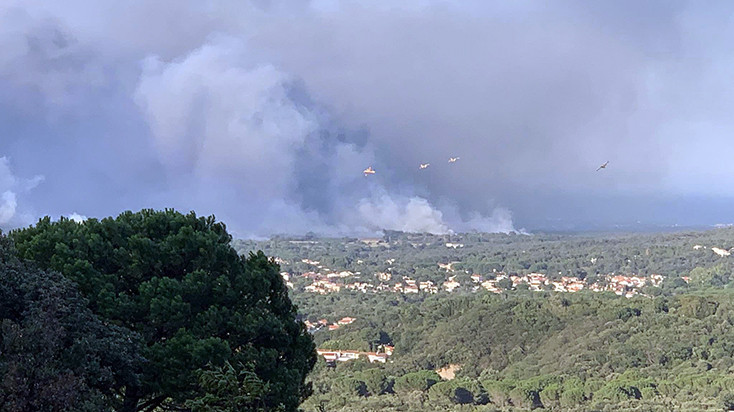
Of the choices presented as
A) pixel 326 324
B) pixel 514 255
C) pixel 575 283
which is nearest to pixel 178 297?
pixel 326 324

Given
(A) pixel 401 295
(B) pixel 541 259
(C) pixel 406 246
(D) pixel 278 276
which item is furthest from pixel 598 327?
(C) pixel 406 246

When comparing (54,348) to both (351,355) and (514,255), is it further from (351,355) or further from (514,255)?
(514,255)

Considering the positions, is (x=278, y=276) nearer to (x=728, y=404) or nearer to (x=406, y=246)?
(x=728, y=404)

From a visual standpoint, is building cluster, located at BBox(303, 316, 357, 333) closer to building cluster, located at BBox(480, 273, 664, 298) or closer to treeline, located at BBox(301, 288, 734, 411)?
treeline, located at BBox(301, 288, 734, 411)

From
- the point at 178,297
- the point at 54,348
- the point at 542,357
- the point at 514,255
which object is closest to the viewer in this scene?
the point at 54,348

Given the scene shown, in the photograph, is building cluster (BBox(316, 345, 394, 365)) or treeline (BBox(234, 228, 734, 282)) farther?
treeline (BBox(234, 228, 734, 282))

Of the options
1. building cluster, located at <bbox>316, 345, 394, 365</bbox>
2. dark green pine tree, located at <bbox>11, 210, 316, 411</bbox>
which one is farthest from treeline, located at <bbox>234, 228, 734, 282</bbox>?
dark green pine tree, located at <bbox>11, 210, 316, 411</bbox>

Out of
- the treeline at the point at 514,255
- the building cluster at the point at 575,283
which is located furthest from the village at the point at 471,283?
the treeline at the point at 514,255

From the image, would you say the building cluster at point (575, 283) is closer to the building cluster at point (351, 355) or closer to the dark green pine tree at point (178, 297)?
the building cluster at point (351, 355)
